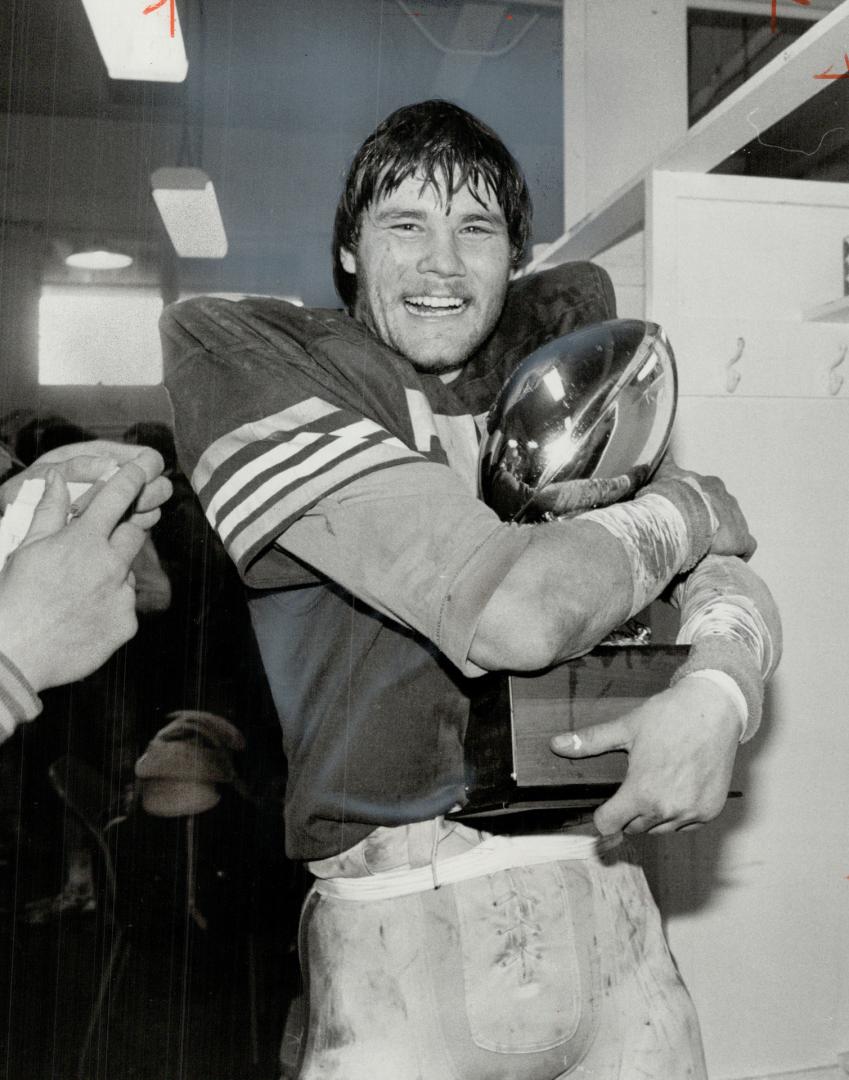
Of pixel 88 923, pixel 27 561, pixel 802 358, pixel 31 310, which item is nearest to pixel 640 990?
pixel 27 561

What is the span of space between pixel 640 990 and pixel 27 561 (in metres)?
0.72

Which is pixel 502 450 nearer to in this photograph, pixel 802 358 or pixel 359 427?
pixel 359 427

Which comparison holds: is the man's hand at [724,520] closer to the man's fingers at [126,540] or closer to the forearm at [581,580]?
the forearm at [581,580]

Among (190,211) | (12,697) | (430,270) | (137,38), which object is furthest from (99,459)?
(190,211)

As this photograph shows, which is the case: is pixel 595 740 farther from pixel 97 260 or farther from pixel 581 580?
pixel 97 260

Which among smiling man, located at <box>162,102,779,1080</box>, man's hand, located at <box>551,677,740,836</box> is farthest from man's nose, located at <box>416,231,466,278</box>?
man's hand, located at <box>551,677,740,836</box>

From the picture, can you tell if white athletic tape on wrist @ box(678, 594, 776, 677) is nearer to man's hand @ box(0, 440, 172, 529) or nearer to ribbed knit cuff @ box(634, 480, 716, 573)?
ribbed knit cuff @ box(634, 480, 716, 573)

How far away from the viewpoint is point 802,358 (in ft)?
5.52

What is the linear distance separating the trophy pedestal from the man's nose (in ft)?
1.53

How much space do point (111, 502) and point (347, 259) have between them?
1.46ft

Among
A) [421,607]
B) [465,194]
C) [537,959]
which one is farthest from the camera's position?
[465,194]

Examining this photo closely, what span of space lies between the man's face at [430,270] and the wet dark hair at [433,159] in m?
0.01

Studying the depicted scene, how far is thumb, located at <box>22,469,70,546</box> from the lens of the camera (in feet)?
3.10

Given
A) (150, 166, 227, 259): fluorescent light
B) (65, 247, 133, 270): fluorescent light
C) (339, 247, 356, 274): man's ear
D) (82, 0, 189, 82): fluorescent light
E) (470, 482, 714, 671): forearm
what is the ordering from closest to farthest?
(470, 482, 714, 671): forearm, (339, 247, 356, 274): man's ear, (82, 0, 189, 82): fluorescent light, (150, 166, 227, 259): fluorescent light, (65, 247, 133, 270): fluorescent light
